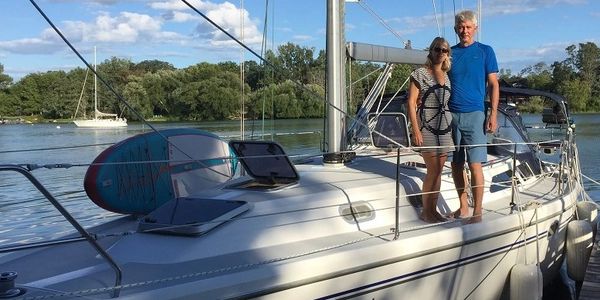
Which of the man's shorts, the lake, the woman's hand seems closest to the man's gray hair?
the man's shorts

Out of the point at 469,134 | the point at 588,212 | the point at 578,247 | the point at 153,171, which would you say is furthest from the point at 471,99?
the point at 588,212

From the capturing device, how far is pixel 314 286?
13.4 ft

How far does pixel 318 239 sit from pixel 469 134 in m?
1.87

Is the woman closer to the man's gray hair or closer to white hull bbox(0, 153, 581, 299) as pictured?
white hull bbox(0, 153, 581, 299)

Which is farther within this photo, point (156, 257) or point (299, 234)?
point (299, 234)

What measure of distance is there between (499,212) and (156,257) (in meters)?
3.35

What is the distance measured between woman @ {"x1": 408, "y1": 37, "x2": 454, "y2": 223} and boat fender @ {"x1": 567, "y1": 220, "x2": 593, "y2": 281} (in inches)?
103

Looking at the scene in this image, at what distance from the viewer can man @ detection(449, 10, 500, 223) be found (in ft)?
18.0

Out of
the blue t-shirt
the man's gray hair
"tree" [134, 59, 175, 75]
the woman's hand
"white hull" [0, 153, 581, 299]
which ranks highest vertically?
"tree" [134, 59, 175, 75]

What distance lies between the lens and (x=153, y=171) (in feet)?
19.7

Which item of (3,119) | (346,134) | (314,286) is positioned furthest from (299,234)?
(3,119)

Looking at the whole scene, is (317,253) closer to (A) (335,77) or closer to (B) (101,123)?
(A) (335,77)

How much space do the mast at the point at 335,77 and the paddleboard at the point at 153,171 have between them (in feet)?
3.76

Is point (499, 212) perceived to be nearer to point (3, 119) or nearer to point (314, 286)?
point (314, 286)
